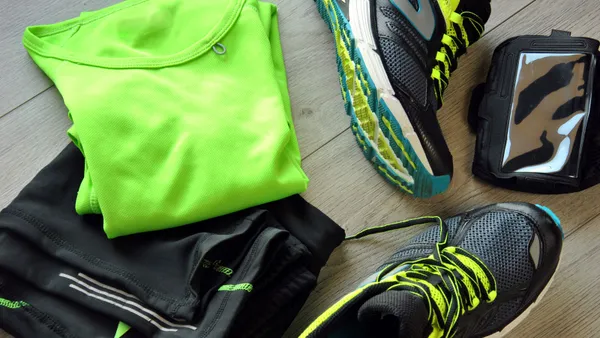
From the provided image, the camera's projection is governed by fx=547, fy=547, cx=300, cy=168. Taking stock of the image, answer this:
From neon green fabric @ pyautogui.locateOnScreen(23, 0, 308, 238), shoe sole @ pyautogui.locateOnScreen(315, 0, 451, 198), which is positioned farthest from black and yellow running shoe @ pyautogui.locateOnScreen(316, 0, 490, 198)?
neon green fabric @ pyautogui.locateOnScreen(23, 0, 308, 238)

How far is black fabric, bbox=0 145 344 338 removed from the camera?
0.65 meters

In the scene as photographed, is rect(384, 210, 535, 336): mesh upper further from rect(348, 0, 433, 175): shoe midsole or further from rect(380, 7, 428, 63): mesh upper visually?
rect(380, 7, 428, 63): mesh upper

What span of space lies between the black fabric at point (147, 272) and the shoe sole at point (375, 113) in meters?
0.17

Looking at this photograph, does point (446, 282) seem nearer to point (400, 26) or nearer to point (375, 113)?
point (375, 113)

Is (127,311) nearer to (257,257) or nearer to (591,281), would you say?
(257,257)

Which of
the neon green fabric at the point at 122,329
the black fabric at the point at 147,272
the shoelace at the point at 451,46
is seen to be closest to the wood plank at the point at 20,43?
the black fabric at the point at 147,272

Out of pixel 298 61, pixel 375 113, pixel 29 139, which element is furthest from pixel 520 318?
pixel 29 139

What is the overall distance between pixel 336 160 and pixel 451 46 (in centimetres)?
23

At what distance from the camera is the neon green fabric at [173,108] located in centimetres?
68

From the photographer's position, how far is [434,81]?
2.51 ft

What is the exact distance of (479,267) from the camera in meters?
0.73

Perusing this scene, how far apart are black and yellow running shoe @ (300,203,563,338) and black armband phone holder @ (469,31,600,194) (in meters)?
0.06

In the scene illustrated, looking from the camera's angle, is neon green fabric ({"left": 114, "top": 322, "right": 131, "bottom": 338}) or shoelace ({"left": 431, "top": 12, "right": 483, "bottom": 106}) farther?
shoelace ({"left": 431, "top": 12, "right": 483, "bottom": 106})

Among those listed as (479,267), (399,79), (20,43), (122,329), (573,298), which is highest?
(20,43)
